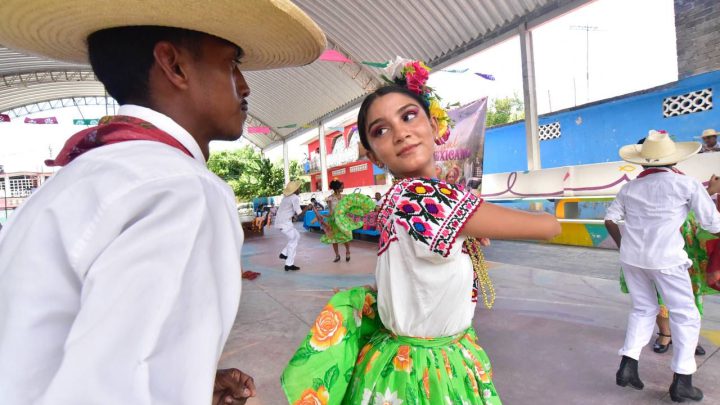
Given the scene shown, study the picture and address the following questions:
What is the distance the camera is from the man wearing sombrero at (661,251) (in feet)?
8.00

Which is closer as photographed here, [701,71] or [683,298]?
[683,298]

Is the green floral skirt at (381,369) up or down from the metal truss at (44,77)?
down

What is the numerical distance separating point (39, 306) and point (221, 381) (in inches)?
20.0

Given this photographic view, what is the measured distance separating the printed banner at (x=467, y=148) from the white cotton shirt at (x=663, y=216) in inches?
162

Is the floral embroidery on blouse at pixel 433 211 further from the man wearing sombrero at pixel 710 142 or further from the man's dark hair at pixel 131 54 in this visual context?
the man wearing sombrero at pixel 710 142

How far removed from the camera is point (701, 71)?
6.00 m

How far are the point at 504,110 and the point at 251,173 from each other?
21.5 m

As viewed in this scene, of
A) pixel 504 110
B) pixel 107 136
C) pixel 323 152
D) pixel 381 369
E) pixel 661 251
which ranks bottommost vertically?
pixel 381 369

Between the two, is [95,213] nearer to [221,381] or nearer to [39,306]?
[39,306]

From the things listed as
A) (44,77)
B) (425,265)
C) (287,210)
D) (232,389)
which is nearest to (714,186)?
(425,265)

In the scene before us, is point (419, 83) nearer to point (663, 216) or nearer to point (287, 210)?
point (663, 216)

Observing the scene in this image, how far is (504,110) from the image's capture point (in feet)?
108

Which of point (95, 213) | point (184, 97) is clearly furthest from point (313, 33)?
point (95, 213)

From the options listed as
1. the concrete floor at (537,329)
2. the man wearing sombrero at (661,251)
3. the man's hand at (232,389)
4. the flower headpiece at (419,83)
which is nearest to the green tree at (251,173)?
the concrete floor at (537,329)
